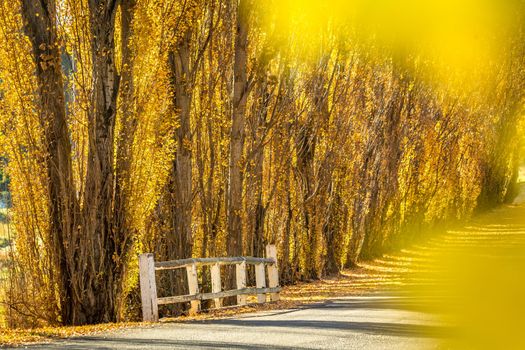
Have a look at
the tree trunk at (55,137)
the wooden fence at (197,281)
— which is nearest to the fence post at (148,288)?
the wooden fence at (197,281)

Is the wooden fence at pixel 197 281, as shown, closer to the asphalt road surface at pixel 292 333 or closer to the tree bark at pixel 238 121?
the asphalt road surface at pixel 292 333

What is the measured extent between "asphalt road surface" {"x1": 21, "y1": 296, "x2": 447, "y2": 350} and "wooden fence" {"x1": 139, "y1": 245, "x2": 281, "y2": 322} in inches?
38.2

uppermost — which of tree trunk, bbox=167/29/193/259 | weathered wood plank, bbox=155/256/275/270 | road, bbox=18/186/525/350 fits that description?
tree trunk, bbox=167/29/193/259

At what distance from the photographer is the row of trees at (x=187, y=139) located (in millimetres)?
16188

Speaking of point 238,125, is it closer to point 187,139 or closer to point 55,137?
point 187,139

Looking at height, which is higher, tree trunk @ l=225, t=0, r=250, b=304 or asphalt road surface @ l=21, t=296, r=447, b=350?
tree trunk @ l=225, t=0, r=250, b=304

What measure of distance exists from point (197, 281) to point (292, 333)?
521cm

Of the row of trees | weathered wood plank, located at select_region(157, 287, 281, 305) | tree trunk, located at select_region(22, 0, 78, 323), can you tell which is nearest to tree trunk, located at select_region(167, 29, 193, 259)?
the row of trees

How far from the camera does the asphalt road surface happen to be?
447 inches

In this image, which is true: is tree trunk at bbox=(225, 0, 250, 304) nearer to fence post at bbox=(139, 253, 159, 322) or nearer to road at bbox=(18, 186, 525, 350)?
road at bbox=(18, 186, 525, 350)

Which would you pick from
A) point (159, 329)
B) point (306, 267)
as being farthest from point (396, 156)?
point (159, 329)

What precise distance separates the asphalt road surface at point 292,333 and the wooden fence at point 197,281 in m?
0.97

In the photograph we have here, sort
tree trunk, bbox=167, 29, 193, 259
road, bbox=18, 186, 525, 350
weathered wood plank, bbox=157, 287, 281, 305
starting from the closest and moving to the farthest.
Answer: road, bbox=18, 186, 525, 350 < weathered wood plank, bbox=157, 287, 281, 305 < tree trunk, bbox=167, 29, 193, 259

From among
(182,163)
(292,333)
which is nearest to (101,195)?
(182,163)
